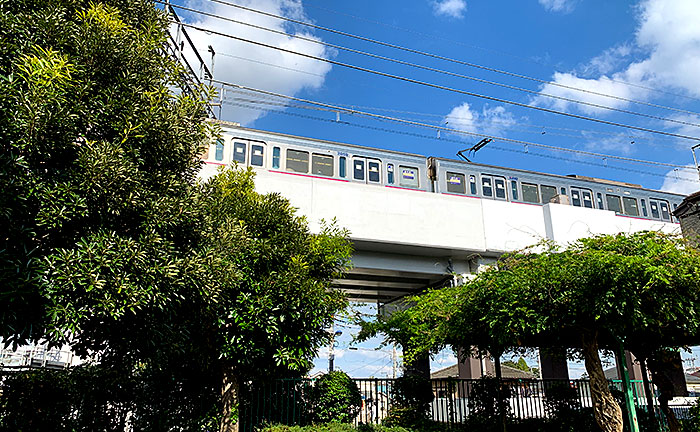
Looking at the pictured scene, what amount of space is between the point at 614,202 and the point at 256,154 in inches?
885

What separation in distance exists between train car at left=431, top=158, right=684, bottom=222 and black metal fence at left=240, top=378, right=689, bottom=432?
11.9 metres

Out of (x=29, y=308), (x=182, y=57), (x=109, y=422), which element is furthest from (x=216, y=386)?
(x=182, y=57)

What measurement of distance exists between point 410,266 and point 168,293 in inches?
759

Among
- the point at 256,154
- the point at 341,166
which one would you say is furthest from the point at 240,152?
the point at 341,166

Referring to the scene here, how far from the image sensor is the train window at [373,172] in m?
24.7

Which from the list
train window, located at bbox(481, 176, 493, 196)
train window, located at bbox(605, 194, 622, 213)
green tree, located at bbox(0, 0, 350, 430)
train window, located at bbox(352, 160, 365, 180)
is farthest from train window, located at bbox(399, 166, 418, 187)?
green tree, located at bbox(0, 0, 350, 430)

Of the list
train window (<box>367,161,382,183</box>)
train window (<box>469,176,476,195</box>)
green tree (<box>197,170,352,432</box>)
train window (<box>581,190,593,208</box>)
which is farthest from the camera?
train window (<box>581,190,593,208</box>)

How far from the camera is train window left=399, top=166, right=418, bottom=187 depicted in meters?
25.6

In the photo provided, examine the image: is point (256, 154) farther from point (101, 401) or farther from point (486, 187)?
point (101, 401)

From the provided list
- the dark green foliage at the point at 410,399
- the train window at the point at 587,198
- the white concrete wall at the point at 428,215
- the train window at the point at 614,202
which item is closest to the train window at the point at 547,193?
the white concrete wall at the point at 428,215

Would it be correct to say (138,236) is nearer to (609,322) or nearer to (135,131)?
(135,131)

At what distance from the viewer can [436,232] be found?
23938 mm

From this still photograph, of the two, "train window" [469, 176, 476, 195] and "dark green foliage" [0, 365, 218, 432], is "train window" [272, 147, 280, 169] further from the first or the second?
"dark green foliage" [0, 365, 218, 432]

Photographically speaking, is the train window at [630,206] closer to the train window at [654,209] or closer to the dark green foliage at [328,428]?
the train window at [654,209]
